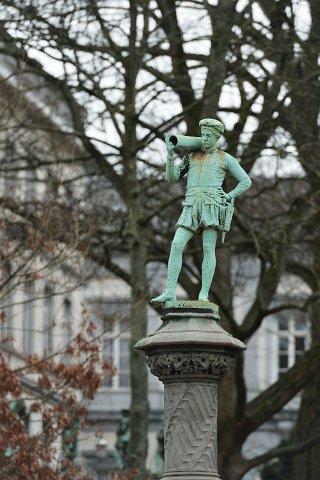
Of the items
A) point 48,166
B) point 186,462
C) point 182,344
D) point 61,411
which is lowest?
point 186,462

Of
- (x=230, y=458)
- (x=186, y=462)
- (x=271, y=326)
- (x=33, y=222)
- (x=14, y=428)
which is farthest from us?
(x=271, y=326)

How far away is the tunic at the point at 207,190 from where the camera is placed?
50.6 feet

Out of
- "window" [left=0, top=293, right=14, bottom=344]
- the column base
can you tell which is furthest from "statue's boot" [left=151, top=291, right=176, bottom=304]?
"window" [left=0, top=293, right=14, bottom=344]

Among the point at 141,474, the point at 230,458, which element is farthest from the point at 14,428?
the point at 230,458

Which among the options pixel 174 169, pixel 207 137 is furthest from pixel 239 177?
pixel 174 169

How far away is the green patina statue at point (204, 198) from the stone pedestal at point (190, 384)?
438 mm

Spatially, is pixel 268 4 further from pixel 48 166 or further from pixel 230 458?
pixel 230 458

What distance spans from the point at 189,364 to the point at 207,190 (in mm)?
1631

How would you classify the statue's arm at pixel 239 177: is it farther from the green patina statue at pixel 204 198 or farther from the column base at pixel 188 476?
the column base at pixel 188 476

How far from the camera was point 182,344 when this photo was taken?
48.9ft

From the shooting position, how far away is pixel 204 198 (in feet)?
50.5

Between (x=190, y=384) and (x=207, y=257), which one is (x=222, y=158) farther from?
(x=190, y=384)

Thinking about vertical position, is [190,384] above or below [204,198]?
below

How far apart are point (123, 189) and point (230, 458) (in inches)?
191
